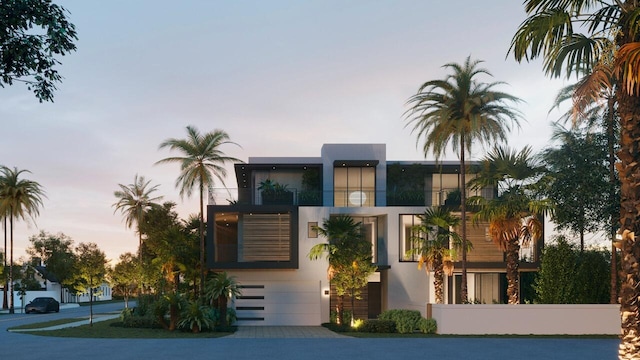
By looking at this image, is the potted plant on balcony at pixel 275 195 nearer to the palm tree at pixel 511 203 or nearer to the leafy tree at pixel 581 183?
the palm tree at pixel 511 203

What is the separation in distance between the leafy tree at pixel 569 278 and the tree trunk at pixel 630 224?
2199 cm

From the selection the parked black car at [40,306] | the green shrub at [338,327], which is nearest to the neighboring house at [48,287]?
the parked black car at [40,306]

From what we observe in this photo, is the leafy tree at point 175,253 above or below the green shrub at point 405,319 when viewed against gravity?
above

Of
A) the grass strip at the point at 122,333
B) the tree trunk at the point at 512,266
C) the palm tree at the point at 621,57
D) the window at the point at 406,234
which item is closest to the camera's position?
the palm tree at the point at 621,57

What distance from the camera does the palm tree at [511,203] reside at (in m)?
29.9

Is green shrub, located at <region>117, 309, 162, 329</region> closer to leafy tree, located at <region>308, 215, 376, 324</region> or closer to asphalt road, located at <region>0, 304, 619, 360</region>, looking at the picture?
asphalt road, located at <region>0, 304, 619, 360</region>

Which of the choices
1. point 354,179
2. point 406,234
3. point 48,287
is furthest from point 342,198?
point 48,287

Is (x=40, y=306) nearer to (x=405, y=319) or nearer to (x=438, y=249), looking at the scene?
(x=405, y=319)

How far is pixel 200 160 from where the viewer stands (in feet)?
115

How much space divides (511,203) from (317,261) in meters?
11.1

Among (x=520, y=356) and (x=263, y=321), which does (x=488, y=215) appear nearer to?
(x=520, y=356)

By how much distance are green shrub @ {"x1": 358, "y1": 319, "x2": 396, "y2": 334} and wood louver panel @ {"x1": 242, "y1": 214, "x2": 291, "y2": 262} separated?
22.0 ft

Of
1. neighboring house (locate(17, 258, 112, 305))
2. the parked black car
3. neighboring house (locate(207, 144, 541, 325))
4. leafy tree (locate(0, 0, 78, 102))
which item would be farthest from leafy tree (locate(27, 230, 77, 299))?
leafy tree (locate(0, 0, 78, 102))

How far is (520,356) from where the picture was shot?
20.5m
